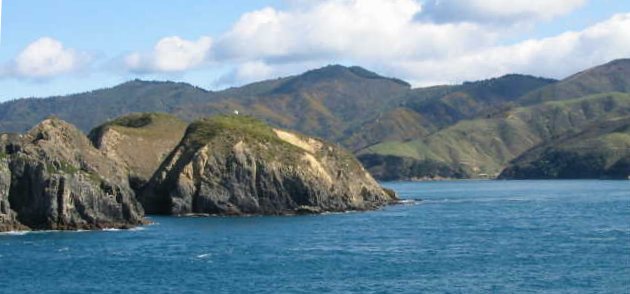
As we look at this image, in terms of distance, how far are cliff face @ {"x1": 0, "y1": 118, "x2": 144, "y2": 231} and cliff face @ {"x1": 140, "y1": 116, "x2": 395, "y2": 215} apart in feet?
98.7

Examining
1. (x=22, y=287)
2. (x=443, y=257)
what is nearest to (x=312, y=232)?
(x=443, y=257)

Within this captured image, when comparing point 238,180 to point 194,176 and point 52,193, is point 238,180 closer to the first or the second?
point 194,176

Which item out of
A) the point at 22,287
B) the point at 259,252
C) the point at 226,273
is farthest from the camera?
the point at 259,252

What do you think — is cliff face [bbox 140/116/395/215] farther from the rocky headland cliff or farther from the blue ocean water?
the blue ocean water

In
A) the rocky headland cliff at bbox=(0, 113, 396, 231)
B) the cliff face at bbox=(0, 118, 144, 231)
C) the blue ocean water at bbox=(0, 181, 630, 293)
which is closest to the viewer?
the blue ocean water at bbox=(0, 181, 630, 293)

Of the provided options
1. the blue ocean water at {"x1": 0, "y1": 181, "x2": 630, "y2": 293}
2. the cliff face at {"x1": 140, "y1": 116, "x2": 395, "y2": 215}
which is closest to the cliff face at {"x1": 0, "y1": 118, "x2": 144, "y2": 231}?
the blue ocean water at {"x1": 0, "y1": 181, "x2": 630, "y2": 293}

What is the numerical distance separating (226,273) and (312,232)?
45.4 metres

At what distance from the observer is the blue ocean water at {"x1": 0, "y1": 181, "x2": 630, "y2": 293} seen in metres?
93.1

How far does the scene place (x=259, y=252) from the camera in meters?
121

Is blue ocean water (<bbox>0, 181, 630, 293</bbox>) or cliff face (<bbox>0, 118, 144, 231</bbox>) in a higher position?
cliff face (<bbox>0, 118, 144, 231</bbox>)

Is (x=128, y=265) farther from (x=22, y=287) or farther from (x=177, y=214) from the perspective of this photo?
(x=177, y=214)

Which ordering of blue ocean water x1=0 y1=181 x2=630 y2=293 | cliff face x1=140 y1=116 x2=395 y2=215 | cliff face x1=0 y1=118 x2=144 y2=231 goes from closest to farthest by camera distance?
blue ocean water x1=0 y1=181 x2=630 y2=293 < cliff face x1=0 y1=118 x2=144 y2=231 < cliff face x1=140 y1=116 x2=395 y2=215

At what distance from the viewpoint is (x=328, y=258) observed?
373ft

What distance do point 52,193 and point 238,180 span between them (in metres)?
49.6
